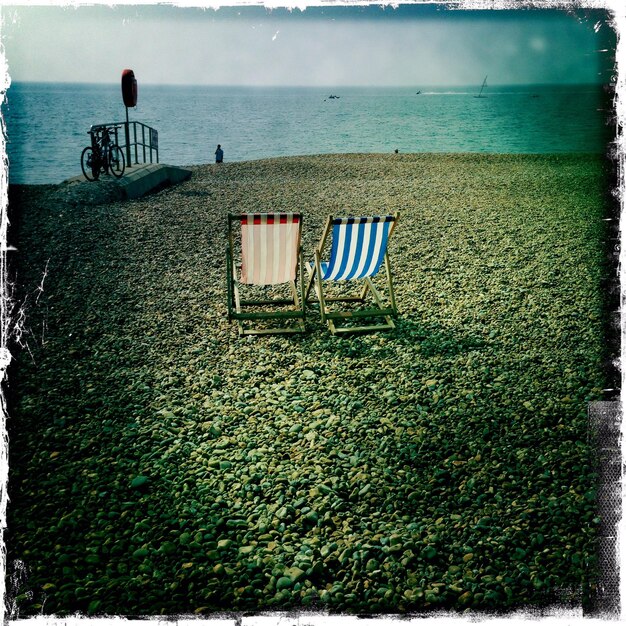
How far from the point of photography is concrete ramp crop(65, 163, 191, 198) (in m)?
12.9

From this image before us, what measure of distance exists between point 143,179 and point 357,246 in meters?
9.62

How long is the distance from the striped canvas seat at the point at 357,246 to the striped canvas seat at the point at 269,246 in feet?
1.25

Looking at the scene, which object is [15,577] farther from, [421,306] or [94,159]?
[94,159]

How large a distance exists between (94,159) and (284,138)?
36663mm

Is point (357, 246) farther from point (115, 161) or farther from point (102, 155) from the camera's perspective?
point (115, 161)

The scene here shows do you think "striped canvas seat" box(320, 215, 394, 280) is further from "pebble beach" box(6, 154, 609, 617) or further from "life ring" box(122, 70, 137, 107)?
"life ring" box(122, 70, 137, 107)

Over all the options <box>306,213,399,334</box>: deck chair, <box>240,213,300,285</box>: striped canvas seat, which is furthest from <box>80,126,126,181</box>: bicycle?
<box>306,213,399,334</box>: deck chair

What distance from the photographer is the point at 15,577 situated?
2.94 meters

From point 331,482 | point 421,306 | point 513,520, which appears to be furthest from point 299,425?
point 421,306

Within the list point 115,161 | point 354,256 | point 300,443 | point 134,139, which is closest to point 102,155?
point 115,161

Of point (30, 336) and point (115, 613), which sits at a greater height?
point (30, 336)

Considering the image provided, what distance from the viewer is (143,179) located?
1391 cm

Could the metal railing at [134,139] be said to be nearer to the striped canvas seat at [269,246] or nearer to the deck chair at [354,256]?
the striped canvas seat at [269,246]

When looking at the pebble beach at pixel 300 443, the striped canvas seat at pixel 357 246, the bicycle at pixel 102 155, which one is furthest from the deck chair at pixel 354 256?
the bicycle at pixel 102 155
